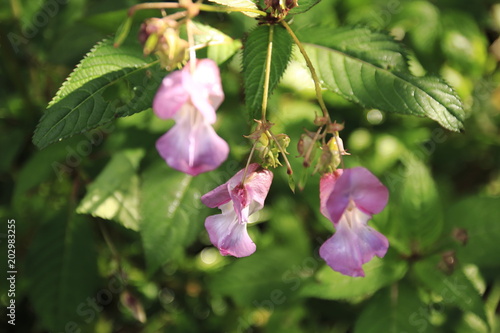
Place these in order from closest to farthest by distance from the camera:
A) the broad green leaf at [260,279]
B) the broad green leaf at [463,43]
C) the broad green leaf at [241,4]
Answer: the broad green leaf at [241,4]
the broad green leaf at [260,279]
the broad green leaf at [463,43]

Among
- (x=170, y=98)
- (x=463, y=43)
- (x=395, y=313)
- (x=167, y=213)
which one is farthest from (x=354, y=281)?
(x=463, y=43)

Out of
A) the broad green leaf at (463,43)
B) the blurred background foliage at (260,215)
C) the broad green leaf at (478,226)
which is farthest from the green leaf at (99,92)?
the broad green leaf at (463,43)

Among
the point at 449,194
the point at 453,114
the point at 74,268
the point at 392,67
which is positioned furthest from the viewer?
the point at 449,194

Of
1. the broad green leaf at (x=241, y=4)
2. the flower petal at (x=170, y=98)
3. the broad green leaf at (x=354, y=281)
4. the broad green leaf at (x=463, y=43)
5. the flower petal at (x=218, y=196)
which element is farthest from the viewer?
the broad green leaf at (x=463, y=43)

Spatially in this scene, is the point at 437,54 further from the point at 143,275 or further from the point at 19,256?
the point at 19,256

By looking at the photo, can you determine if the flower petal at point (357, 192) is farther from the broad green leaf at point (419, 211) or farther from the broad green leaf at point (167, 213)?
the broad green leaf at point (419, 211)

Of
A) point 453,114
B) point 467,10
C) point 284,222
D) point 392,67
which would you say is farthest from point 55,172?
point 467,10
